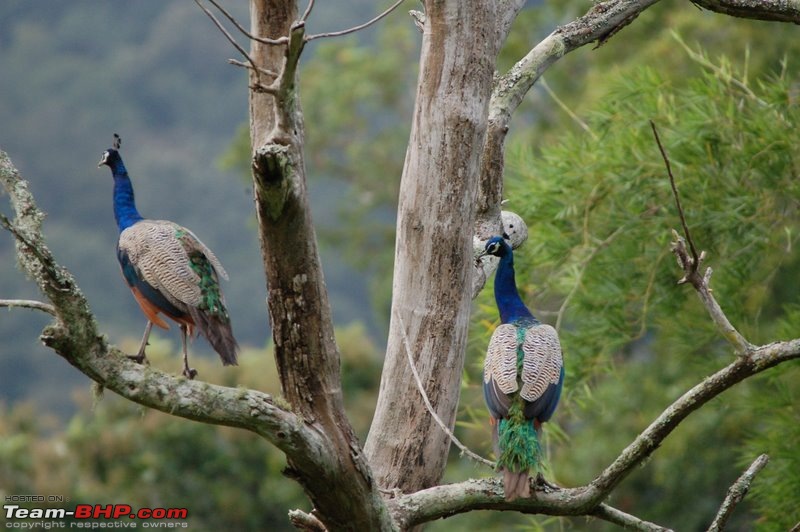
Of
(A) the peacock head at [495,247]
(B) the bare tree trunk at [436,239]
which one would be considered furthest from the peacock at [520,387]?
(B) the bare tree trunk at [436,239]

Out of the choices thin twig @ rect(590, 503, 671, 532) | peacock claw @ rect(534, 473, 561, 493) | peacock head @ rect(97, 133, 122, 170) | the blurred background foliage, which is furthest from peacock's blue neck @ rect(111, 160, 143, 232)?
thin twig @ rect(590, 503, 671, 532)

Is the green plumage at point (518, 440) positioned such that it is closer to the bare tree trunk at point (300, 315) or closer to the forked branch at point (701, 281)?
the bare tree trunk at point (300, 315)

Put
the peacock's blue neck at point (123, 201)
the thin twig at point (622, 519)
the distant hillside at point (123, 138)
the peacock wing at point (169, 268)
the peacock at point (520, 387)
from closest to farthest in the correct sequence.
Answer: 1. the thin twig at point (622, 519)
2. the peacock at point (520, 387)
3. the peacock wing at point (169, 268)
4. the peacock's blue neck at point (123, 201)
5. the distant hillside at point (123, 138)

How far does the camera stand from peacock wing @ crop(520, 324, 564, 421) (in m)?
4.35

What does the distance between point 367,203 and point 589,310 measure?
15.2 m

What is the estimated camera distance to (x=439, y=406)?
4.24 m

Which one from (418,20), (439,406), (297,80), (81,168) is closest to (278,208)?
(297,80)

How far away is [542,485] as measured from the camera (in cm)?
397

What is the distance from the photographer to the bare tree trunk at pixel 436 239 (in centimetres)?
419

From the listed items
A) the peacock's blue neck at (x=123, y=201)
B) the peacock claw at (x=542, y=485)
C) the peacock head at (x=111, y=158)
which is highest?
the peacock head at (x=111, y=158)

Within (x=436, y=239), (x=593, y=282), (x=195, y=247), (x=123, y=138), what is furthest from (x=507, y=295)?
(x=123, y=138)

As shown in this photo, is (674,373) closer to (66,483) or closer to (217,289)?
(66,483)

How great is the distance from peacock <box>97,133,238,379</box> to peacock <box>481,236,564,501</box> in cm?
108

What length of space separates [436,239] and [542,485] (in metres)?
1.00
